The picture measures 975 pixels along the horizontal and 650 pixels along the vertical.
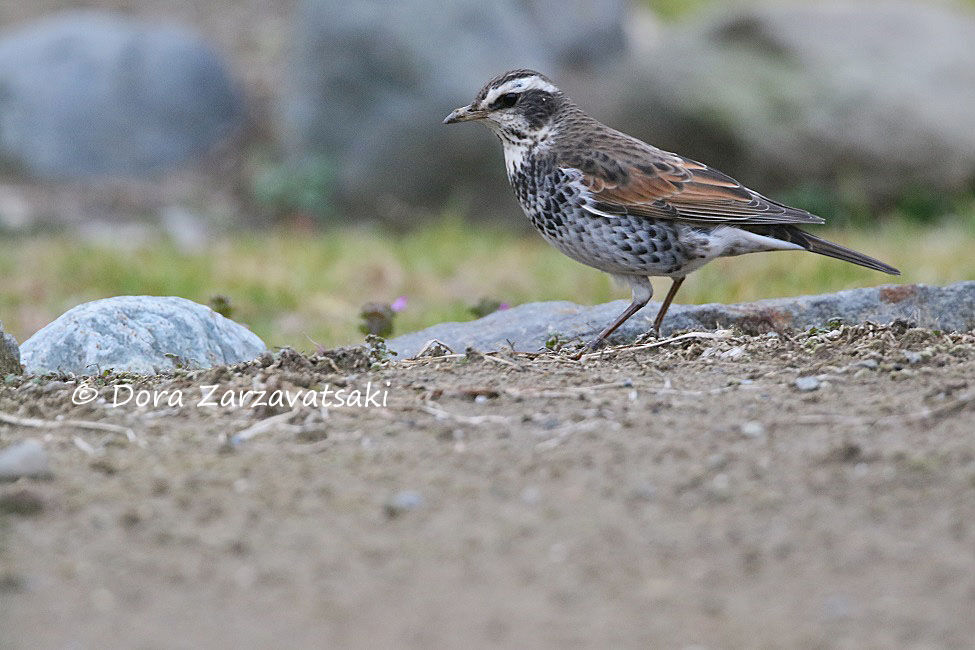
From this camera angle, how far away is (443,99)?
441 inches

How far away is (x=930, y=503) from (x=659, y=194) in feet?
7.89

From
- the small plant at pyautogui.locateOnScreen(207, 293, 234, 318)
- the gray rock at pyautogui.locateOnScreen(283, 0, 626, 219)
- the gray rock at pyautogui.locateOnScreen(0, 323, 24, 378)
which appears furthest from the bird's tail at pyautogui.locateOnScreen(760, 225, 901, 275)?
the gray rock at pyautogui.locateOnScreen(283, 0, 626, 219)

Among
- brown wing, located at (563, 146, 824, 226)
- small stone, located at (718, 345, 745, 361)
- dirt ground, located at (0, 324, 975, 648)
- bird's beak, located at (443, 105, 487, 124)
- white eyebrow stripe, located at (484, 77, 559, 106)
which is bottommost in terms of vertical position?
dirt ground, located at (0, 324, 975, 648)

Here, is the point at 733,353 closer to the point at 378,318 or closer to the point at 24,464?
the point at 378,318

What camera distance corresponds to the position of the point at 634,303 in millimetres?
5305

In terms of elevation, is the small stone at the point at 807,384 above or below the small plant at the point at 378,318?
below

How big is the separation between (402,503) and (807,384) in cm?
146

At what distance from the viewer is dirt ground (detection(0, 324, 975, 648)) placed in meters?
2.71

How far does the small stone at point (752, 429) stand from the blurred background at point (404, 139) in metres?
4.34

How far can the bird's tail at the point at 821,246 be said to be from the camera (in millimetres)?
5156

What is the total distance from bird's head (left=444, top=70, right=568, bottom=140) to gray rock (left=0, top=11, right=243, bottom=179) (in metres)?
7.50

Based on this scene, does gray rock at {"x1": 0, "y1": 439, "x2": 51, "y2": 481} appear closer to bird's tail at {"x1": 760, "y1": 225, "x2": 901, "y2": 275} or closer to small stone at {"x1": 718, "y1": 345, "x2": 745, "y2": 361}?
small stone at {"x1": 718, "y1": 345, "x2": 745, "y2": 361}

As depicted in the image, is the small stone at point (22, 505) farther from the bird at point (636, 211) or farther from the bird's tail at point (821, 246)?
the bird's tail at point (821, 246)

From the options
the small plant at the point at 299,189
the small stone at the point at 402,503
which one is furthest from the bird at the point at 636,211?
the small plant at the point at 299,189
